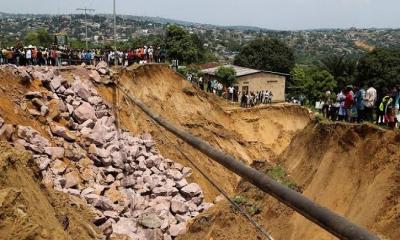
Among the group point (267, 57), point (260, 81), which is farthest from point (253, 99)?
point (267, 57)

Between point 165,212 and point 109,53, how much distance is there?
44.2 ft

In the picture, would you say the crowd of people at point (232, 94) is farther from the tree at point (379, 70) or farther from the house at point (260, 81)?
the tree at point (379, 70)

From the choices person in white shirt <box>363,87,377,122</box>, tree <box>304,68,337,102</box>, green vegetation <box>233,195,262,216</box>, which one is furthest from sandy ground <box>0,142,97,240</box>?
tree <box>304,68,337,102</box>

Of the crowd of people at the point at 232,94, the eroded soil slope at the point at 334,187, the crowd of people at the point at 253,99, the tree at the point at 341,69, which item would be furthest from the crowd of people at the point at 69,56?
the tree at the point at 341,69

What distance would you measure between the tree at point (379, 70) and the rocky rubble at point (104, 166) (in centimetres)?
2989

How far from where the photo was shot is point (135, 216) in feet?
53.8

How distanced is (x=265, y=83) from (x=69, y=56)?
70.1ft

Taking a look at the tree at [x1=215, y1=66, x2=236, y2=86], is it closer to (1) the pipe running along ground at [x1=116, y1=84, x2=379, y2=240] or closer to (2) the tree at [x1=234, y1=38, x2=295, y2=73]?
(2) the tree at [x1=234, y1=38, x2=295, y2=73]

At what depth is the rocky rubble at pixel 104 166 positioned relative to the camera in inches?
611

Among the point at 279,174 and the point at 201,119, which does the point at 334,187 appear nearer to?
the point at 279,174

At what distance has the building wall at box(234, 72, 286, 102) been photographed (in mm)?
41875

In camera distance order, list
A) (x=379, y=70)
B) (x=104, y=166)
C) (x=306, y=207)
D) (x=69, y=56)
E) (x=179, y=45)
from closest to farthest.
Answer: (x=306, y=207)
(x=104, y=166)
(x=69, y=56)
(x=379, y=70)
(x=179, y=45)

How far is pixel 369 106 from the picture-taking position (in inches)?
551

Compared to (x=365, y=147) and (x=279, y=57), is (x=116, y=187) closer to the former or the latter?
(x=365, y=147)
